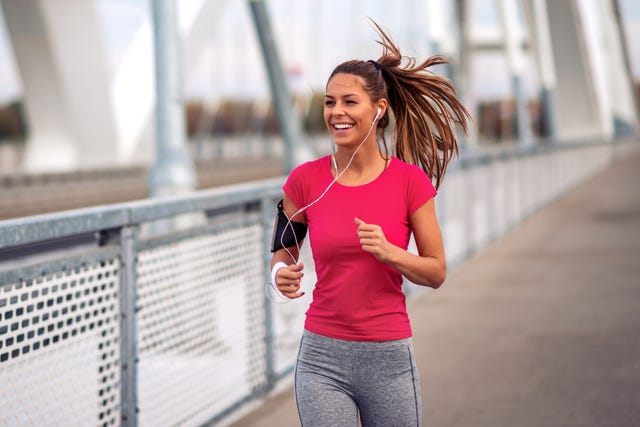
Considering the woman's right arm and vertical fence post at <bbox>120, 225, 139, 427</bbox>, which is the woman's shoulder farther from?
vertical fence post at <bbox>120, 225, 139, 427</bbox>

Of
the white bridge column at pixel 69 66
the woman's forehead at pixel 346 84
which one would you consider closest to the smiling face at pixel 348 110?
the woman's forehead at pixel 346 84

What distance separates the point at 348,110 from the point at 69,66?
18591 millimetres

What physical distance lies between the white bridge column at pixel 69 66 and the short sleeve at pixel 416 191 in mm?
17839

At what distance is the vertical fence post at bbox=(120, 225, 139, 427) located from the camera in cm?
414

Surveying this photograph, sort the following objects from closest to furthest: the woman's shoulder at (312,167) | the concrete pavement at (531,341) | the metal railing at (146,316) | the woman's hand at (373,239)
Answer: the woman's hand at (373,239), the woman's shoulder at (312,167), the metal railing at (146,316), the concrete pavement at (531,341)

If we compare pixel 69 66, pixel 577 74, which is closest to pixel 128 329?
pixel 69 66

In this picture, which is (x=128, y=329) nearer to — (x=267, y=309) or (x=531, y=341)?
(x=267, y=309)

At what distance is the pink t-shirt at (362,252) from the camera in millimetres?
2846

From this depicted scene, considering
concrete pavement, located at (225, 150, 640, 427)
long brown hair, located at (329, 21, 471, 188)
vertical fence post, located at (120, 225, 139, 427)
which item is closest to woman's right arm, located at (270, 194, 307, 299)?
long brown hair, located at (329, 21, 471, 188)

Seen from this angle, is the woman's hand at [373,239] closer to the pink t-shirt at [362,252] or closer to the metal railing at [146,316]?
the pink t-shirt at [362,252]

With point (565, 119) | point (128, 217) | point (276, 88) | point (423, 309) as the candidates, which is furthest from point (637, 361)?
point (565, 119)

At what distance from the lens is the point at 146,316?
437 centimetres

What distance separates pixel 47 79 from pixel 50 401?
1829 centimetres

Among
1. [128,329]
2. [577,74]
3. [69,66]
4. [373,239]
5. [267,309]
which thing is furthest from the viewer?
[577,74]
